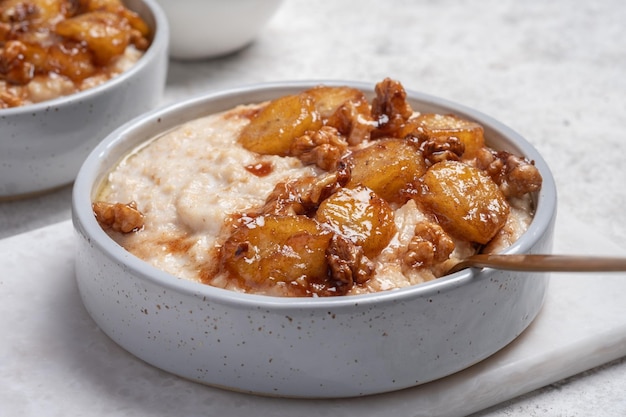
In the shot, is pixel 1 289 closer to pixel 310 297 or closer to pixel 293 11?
pixel 310 297

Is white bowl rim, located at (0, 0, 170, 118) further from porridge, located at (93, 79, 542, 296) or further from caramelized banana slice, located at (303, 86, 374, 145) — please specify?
caramelized banana slice, located at (303, 86, 374, 145)

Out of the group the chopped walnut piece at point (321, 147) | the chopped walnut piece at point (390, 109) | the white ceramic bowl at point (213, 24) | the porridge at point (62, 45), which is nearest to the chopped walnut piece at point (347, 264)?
the chopped walnut piece at point (321, 147)

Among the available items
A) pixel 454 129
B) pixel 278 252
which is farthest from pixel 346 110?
pixel 278 252

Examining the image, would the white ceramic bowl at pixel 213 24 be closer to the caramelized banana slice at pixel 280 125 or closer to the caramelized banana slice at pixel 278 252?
the caramelized banana slice at pixel 280 125

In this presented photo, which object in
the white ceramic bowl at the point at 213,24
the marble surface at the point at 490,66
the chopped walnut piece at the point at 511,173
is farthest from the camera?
the white ceramic bowl at the point at 213,24

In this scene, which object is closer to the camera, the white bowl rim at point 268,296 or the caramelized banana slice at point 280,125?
the white bowl rim at point 268,296
